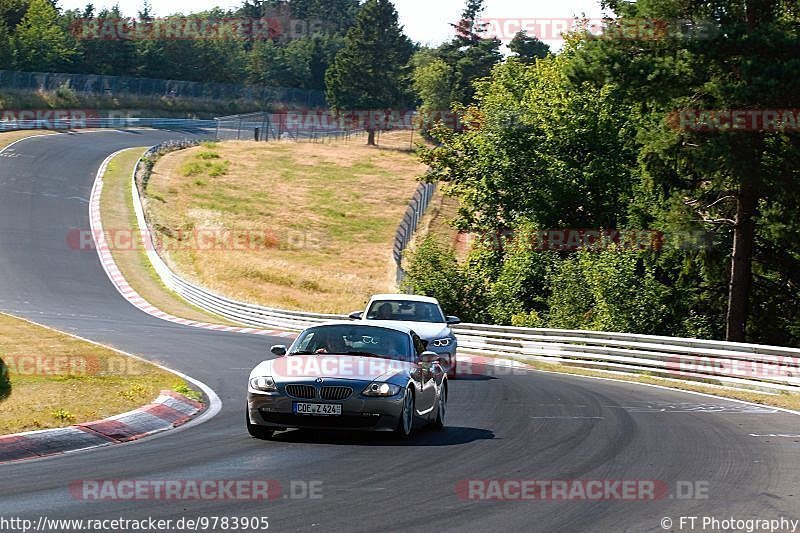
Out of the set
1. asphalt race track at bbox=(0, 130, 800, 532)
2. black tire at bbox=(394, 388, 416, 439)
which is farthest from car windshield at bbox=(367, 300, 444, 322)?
black tire at bbox=(394, 388, 416, 439)

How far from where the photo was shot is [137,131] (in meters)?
106

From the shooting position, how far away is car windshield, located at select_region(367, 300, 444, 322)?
78.1 ft

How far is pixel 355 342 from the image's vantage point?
13750 millimetres

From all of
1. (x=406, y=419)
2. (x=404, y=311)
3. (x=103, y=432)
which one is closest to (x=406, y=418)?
(x=406, y=419)

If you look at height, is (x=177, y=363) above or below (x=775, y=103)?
below

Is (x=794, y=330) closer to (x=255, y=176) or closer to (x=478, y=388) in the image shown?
(x=478, y=388)

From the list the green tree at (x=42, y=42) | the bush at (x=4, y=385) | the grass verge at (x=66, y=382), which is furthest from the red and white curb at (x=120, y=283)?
the green tree at (x=42, y=42)

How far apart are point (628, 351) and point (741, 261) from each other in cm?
410

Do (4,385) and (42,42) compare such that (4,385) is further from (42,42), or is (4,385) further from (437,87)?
(437,87)

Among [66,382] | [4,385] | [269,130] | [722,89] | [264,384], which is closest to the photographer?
[264,384]

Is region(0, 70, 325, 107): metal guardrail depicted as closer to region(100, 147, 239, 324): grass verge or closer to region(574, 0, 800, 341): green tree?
region(100, 147, 239, 324): grass verge

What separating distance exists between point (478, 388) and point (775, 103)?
11.0 m

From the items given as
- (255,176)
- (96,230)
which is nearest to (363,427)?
(96,230)

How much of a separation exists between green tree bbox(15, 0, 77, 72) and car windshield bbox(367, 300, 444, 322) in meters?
98.0
